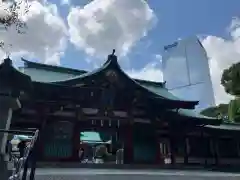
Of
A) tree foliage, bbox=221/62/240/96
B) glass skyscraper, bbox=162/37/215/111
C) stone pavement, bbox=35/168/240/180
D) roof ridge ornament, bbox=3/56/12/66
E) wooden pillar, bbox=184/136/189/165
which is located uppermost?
glass skyscraper, bbox=162/37/215/111

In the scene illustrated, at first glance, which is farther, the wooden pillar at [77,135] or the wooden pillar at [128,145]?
the wooden pillar at [128,145]

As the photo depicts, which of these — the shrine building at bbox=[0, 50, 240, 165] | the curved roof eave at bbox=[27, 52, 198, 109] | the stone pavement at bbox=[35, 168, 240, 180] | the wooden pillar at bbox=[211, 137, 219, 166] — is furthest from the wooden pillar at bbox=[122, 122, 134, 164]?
the wooden pillar at bbox=[211, 137, 219, 166]

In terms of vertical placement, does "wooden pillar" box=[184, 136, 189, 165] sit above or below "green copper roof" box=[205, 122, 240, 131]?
below

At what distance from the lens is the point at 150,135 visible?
60.0 ft

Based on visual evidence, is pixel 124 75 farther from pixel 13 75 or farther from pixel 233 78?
pixel 233 78

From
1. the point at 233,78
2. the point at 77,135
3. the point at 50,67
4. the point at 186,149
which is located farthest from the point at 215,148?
the point at 50,67

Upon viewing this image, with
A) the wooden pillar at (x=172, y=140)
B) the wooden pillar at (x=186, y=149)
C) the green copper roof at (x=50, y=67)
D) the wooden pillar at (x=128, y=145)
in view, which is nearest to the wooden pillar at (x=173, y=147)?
the wooden pillar at (x=172, y=140)

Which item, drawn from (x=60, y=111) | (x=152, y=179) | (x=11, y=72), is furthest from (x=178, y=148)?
(x=11, y=72)

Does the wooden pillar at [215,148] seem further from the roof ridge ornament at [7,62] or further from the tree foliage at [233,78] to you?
the roof ridge ornament at [7,62]

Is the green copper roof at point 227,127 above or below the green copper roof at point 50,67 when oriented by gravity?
below

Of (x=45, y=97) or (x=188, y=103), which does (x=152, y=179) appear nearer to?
(x=45, y=97)

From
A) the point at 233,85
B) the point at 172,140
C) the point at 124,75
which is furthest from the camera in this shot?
the point at 233,85

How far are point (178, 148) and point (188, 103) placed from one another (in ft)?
11.6

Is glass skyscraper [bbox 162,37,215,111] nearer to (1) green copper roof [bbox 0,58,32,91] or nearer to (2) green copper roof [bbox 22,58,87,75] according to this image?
(2) green copper roof [bbox 22,58,87,75]
